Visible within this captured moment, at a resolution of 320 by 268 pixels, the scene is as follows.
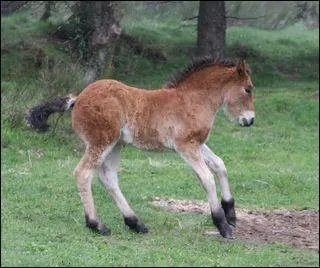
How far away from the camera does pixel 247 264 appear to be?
7793mm

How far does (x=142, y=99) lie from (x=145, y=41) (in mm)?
16877

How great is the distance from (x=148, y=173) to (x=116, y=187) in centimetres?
374

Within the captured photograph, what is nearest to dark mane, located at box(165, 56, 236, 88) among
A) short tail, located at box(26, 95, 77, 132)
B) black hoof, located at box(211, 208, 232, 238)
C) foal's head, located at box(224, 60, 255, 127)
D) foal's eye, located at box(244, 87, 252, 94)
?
foal's head, located at box(224, 60, 255, 127)

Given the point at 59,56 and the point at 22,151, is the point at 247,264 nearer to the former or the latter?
the point at 22,151

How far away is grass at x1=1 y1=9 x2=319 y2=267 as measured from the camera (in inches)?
319

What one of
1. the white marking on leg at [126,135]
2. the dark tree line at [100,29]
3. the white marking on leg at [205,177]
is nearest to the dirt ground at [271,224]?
the white marking on leg at [205,177]

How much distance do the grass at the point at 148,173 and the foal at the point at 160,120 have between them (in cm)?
41

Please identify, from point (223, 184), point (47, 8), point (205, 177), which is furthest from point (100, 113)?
point (47, 8)

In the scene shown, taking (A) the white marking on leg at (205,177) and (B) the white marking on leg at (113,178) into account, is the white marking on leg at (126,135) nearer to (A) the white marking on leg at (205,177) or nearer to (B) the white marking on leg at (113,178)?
(B) the white marking on leg at (113,178)

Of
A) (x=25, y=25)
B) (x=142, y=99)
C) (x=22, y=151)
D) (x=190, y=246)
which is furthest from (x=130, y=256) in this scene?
(x=25, y=25)

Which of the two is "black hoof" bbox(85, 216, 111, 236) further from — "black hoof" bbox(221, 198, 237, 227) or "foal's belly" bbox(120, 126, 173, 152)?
"black hoof" bbox(221, 198, 237, 227)

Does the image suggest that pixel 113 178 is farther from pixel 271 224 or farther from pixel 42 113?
pixel 271 224

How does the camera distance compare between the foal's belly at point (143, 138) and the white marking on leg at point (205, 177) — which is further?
the foal's belly at point (143, 138)

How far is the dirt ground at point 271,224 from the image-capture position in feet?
30.1
